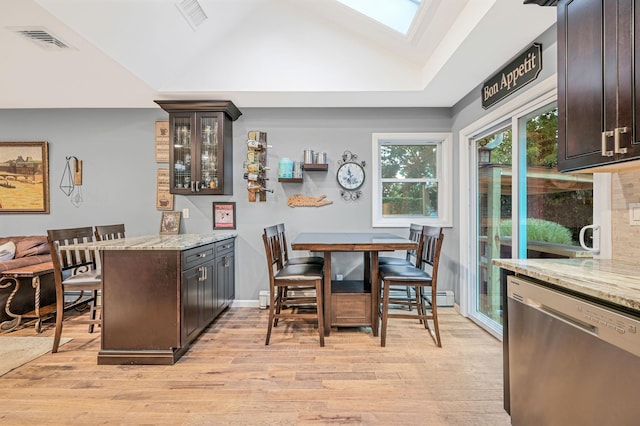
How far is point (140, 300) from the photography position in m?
2.26

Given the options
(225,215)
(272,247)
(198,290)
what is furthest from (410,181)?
(198,290)

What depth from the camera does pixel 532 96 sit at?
219cm

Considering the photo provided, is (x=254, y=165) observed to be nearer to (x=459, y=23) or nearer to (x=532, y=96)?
(x=459, y=23)

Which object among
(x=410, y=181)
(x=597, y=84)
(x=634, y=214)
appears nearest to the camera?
(x=597, y=84)

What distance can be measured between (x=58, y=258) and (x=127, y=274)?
694mm

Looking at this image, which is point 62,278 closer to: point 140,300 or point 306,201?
point 140,300

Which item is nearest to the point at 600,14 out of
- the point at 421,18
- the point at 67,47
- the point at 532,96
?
the point at 532,96

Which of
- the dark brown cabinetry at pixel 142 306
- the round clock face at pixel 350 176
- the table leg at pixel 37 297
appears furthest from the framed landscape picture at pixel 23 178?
the round clock face at pixel 350 176

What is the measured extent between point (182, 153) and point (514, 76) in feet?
11.0

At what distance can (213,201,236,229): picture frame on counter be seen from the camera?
3.63 meters

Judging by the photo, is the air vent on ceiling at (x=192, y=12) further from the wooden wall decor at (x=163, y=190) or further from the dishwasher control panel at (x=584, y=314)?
the dishwasher control panel at (x=584, y=314)

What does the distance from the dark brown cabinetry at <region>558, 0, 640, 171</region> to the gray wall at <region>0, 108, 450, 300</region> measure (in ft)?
7.14

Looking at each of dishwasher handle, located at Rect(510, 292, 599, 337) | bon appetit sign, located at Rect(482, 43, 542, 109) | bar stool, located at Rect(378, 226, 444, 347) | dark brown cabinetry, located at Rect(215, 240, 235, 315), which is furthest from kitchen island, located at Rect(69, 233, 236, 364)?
bon appetit sign, located at Rect(482, 43, 542, 109)

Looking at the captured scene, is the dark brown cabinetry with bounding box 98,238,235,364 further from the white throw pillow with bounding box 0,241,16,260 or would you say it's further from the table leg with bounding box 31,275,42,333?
the white throw pillow with bounding box 0,241,16,260
